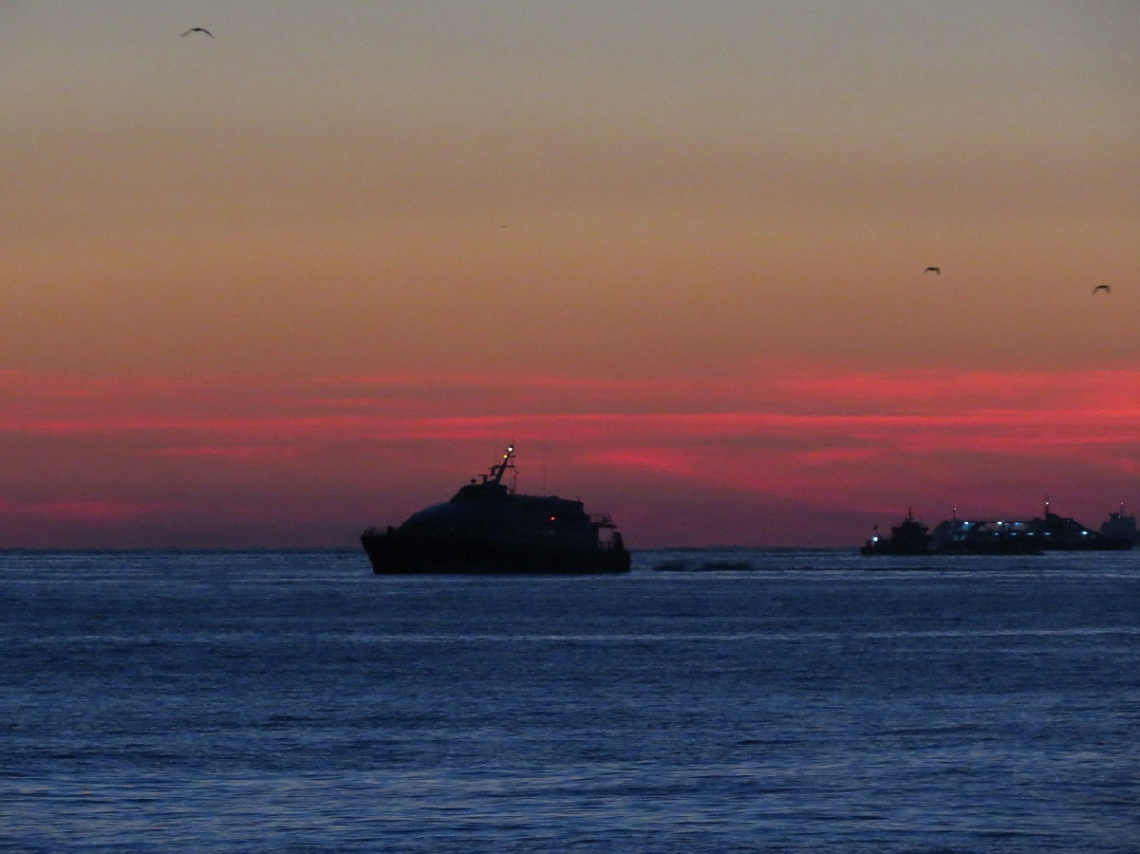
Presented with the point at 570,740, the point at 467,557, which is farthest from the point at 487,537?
the point at 570,740

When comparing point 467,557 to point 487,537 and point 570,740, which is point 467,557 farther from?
point 570,740

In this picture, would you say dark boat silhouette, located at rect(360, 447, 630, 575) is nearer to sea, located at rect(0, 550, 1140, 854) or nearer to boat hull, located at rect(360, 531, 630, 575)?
boat hull, located at rect(360, 531, 630, 575)

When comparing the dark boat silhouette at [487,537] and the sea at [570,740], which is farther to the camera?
the dark boat silhouette at [487,537]

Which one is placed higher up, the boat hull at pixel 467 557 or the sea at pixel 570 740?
the boat hull at pixel 467 557

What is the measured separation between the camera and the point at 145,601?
11506 cm

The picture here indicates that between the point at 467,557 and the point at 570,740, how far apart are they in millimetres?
105566

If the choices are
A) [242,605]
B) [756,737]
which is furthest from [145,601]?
[756,737]

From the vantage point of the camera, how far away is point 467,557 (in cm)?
14012

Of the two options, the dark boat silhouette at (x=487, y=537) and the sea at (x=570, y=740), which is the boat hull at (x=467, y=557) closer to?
the dark boat silhouette at (x=487, y=537)

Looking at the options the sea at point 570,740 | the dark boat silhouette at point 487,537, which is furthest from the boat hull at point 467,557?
the sea at point 570,740

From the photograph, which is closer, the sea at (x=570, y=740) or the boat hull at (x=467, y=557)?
the sea at (x=570, y=740)

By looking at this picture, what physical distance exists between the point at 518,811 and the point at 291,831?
369 centimetres

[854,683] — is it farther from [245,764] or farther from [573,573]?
[573,573]

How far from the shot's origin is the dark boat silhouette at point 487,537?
139000 mm
